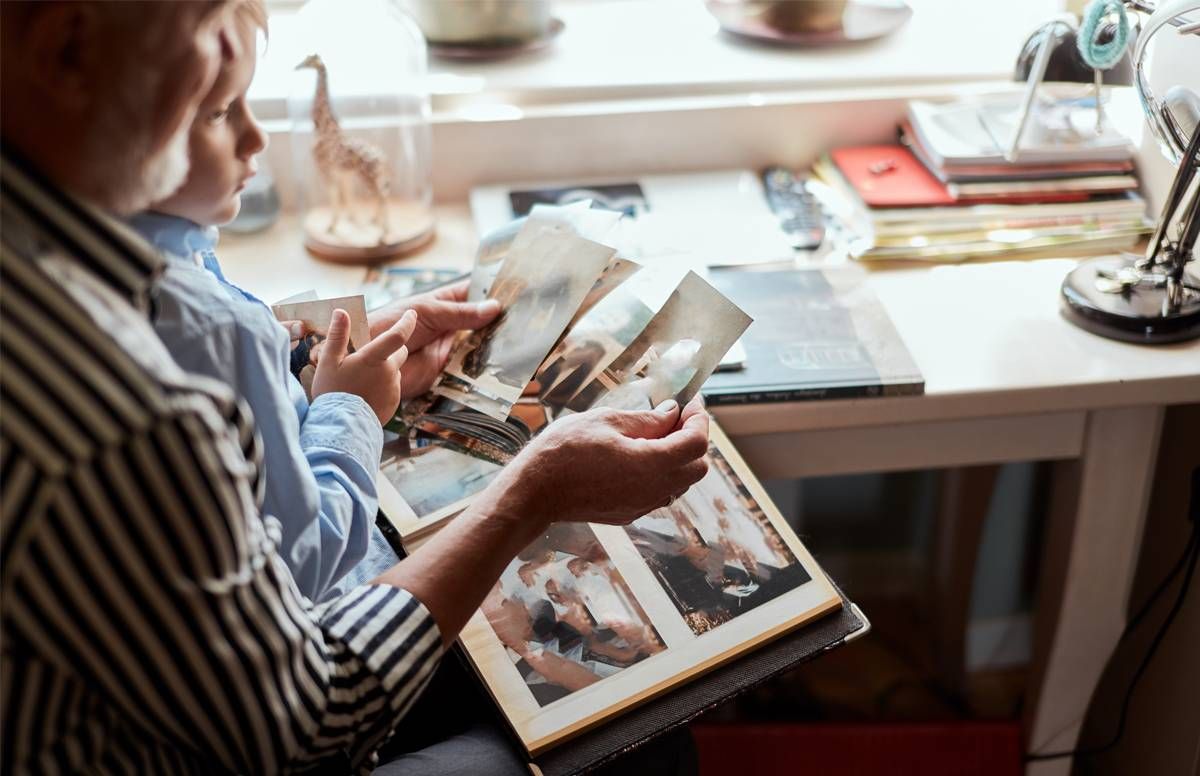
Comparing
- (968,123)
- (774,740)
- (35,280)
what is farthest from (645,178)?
(35,280)

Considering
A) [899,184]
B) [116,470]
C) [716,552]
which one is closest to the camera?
[116,470]

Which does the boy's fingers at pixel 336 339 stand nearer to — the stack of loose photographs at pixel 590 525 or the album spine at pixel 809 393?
the stack of loose photographs at pixel 590 525

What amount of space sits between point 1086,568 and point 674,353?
61cm

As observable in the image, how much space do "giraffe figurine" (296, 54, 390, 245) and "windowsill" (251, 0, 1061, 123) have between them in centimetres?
16

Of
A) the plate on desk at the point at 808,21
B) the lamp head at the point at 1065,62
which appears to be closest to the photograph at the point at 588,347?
the lamp head at the point at 1065,62

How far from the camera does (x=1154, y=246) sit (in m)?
1.20

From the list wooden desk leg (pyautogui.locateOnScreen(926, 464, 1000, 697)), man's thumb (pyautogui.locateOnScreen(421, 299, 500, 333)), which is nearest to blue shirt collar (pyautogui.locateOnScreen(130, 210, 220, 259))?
man's thumb (pyautogui.locateOnScreen(421, 299, 500, 333))

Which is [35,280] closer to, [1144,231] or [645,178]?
[645,178]

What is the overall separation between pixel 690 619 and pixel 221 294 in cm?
45

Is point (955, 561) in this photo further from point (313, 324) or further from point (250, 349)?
point (250, 349)

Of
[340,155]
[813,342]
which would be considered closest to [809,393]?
[813,342]

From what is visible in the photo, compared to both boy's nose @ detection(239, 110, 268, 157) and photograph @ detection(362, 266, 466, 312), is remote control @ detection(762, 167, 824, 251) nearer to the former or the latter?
photograph @ detection(362, 266, 466, 312)

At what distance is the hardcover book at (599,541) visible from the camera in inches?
34.8

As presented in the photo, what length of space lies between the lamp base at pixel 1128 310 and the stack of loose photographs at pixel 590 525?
0.43 metres
